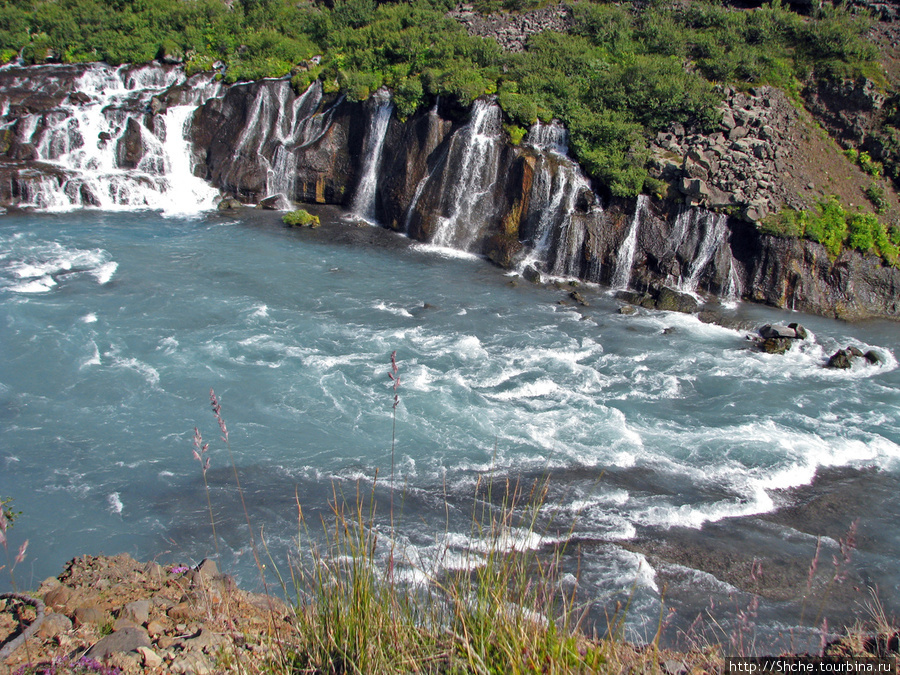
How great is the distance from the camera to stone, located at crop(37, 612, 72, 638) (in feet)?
17.5

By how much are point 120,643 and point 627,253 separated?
17.1 metres

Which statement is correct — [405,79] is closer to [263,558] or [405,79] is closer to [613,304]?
[613,304]

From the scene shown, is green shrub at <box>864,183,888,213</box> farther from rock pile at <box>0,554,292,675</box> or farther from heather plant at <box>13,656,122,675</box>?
heather plant at <box>13,656,122,675</box>

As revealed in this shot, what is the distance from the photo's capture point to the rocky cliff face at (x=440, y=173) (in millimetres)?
18734

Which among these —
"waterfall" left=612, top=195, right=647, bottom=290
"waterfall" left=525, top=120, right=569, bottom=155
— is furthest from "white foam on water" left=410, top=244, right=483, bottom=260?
"waterfall" left=612, top=195, right=647, bottom=290

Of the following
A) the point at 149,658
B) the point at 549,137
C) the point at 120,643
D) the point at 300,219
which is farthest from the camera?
the point at 300,219

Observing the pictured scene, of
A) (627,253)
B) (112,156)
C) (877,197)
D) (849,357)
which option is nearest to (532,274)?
(627,253)

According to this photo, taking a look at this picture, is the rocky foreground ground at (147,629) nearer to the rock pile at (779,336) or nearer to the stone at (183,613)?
the stone at (183,613)

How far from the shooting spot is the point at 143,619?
5715 mm

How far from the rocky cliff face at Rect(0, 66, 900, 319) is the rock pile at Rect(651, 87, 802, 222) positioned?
0.20 ft

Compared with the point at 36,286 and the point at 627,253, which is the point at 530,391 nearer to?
the point at 627,253

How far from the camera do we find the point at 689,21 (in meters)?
27.7

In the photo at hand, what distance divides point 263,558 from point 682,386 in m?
9.58

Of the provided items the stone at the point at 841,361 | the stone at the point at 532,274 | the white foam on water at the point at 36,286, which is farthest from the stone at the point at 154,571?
the stone at the point at 841,361
